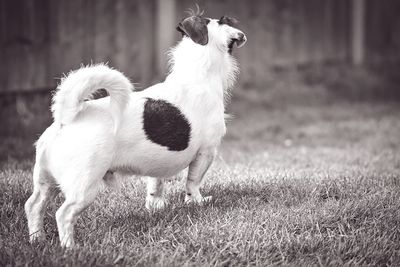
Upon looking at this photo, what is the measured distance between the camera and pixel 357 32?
12.0m

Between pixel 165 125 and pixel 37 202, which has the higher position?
pixel 165 125

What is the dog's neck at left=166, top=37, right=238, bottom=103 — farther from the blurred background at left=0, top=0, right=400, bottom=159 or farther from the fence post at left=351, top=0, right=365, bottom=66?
the fence post at left=351, top=0, right=365, bottom=66

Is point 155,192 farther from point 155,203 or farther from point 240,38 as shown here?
point 240,38

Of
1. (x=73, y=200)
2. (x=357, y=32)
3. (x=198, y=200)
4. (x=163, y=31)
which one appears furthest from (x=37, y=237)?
(x=357, y=32)

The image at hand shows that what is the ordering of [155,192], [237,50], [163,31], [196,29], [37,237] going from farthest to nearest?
[237,50] < [163,31] < [155,192] < [196,29] < [37,237]

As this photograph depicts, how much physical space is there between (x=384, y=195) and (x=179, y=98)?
1.59 m

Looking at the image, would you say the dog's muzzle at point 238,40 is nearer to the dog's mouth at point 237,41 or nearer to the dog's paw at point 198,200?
the dog's mouth at point 237,41

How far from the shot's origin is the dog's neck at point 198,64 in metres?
3.83

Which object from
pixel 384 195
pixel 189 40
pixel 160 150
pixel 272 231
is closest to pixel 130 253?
pixel 160 150

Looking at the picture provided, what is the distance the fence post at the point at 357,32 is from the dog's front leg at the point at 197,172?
8.86m

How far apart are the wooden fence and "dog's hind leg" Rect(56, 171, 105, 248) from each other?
3802 mm

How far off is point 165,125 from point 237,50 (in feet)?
22.5

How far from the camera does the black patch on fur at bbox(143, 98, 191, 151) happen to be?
3.36 meters

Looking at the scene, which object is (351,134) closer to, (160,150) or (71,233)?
(160,150)
